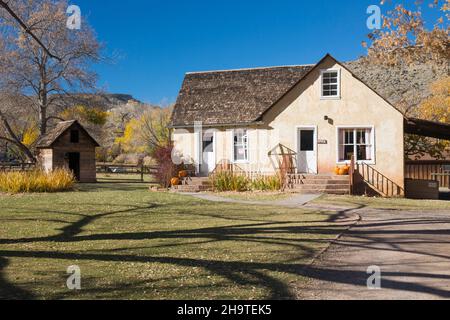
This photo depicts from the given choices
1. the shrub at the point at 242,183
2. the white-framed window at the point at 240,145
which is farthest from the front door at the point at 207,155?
the shrub at the point at 242,183

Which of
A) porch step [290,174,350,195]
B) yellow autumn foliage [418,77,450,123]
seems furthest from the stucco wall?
yellow autumn foliage [418,77,450,123]

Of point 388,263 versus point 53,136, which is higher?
point 53,136

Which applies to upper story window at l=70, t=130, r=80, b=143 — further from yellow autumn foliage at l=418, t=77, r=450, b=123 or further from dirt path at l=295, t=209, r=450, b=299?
yellow autumn foliage at l=418, t=77, r=450, b=123

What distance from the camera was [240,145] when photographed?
26.3m

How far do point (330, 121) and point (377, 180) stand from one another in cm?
366

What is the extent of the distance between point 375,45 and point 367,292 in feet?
46.5

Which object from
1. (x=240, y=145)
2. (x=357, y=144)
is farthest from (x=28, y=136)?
(x=357, y=144)

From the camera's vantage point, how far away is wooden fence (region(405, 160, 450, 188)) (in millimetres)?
34031

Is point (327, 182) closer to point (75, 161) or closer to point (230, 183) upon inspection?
point (230, 183)

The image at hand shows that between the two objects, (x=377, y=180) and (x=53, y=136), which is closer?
(x=377, y=180)

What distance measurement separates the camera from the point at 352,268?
7.44 metres

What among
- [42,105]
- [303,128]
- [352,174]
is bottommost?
[352,174]

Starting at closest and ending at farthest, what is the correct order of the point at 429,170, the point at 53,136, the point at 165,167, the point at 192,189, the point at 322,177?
the point at 322,177
the point at 192,189
the point at 165,167
the point at 53,136
the point at 429,170

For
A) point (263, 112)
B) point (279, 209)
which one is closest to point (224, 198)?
point (279, 209)
